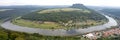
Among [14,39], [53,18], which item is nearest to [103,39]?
[14,39]

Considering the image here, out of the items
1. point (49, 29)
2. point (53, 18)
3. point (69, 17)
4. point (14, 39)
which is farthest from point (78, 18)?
point (14, 39)

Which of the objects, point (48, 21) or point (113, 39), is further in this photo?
point (48, 21)

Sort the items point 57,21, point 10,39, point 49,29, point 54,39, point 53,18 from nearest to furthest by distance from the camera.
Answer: point 10,39
point 54,39
point 49,29
point 57,21
point 53,18

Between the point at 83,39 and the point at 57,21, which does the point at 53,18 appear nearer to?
the point at 57,21

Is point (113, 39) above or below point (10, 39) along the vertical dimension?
below

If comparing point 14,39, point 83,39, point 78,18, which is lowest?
point 78,18

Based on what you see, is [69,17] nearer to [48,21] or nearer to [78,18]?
[78,18]

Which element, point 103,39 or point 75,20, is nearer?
point 103,39

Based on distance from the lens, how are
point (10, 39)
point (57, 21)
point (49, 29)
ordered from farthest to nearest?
point (57, 21) → point (49, 29) → point (10, 39)

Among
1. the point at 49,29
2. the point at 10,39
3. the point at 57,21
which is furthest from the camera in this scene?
the point at 57,21
